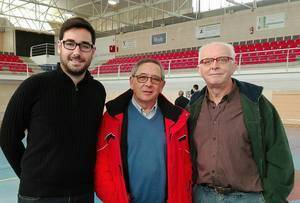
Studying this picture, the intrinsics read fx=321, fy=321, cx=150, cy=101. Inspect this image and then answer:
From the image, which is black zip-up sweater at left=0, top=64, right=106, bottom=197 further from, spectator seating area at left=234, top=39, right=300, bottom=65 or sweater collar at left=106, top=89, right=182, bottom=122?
spectator seating area at left=234, top=39, right=300, bottom=65

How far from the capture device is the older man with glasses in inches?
80.6

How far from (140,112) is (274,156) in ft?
2.93

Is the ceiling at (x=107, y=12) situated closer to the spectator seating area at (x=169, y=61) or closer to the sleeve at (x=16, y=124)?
the spectator seating area at (x=169, y=61)

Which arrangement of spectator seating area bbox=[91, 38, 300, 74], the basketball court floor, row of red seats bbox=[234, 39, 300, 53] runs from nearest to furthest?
1. the basketball court floor
2. spectator seating area bbox=[91, 38, 300, 74]
3. row of red seats bbox=[234, 39, 300, 53]

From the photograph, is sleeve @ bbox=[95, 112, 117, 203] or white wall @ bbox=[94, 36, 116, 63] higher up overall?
white wall @ bbox=[94, 36, 116, 63]

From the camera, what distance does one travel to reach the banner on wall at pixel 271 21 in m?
15.8

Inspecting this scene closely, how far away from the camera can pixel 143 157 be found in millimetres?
2061

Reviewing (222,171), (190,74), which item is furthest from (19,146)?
(190,74)

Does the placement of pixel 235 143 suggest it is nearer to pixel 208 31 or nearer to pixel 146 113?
pixel 146 113

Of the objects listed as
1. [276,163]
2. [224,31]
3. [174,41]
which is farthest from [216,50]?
[174,41]

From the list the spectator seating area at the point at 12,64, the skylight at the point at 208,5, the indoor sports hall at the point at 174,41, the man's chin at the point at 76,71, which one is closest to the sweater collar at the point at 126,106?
the man's chin at the point at 76,71

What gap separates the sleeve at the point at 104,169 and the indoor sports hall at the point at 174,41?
15.9 ft

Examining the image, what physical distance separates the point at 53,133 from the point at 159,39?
1998 cm

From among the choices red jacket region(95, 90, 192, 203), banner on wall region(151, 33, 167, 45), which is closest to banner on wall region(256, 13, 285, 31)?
banner on wall region(151, 33, 167, 45)
